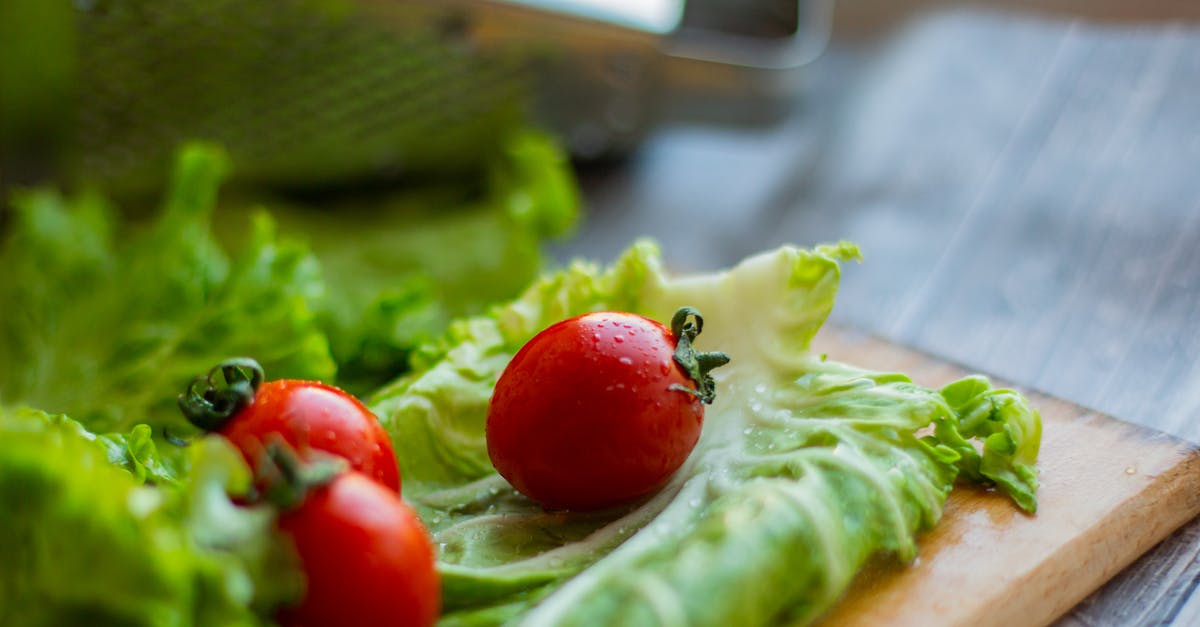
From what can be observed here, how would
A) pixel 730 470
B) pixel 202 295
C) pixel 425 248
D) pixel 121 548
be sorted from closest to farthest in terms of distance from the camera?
pixel 121 548 < pixel 730 470 < pixel 202 295 < pixel 425 248

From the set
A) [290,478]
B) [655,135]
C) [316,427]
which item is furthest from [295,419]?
[655,135]

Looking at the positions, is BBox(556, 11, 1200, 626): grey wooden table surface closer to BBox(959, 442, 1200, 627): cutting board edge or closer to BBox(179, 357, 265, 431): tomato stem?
BBox(959, 442, 1200, 627): cutting board edge

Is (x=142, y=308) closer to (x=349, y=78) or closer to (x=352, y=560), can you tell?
(x=349, y=78)

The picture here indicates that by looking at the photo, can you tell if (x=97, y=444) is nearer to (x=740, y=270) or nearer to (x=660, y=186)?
(x=740, y=270)

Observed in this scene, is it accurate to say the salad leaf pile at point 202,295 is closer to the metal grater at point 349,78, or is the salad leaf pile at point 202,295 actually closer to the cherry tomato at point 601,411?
the metal grater at point 349,78

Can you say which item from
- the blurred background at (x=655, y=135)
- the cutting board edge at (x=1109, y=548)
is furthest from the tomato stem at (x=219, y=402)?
the blurred background at (x=655, y=135)

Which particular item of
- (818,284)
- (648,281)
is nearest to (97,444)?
(648,281)
